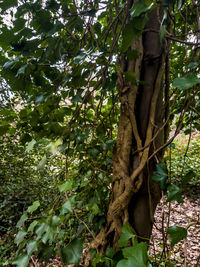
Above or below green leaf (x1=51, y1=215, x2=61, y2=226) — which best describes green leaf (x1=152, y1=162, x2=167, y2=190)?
above

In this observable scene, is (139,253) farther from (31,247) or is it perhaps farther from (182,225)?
(182,225)

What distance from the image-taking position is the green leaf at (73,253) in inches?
20.9

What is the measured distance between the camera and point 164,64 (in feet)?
2.62

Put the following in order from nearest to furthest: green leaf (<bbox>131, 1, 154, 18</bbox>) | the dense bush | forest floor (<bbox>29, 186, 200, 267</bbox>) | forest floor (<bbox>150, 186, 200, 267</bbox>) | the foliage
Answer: green leaf (<bbox>131, 1, 154, 18</bbox>) → forest floor (<bbox>29, 186, 200, 267</bbox>) → forest floor (<bbox>150, 186, 200, 267</bbox>) → the dense bush → the foliage

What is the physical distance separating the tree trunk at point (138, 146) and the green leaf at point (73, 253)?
0.66 feet

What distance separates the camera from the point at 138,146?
74 cm

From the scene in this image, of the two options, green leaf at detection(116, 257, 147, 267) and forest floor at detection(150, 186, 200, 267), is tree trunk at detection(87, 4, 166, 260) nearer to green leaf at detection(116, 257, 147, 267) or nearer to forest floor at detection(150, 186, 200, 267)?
green leaf at detection(116, 257, 147, 267)

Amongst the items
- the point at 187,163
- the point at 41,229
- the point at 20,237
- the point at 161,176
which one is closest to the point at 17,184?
the point at 20,237

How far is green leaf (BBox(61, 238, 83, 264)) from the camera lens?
1.74 ft

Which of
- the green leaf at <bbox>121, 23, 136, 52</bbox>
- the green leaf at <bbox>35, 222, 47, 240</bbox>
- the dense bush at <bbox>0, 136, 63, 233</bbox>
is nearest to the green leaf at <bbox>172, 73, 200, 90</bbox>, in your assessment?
the green leaf at <bbox>121, 23, 136, 52</bbox>

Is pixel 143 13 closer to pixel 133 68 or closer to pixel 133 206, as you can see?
pixel 133 68

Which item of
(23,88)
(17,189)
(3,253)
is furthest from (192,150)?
(23,88)

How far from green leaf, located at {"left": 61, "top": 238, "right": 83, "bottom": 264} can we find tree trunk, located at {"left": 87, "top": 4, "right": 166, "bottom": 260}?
202 millimetres

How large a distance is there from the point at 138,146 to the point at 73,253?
0.44 meters
